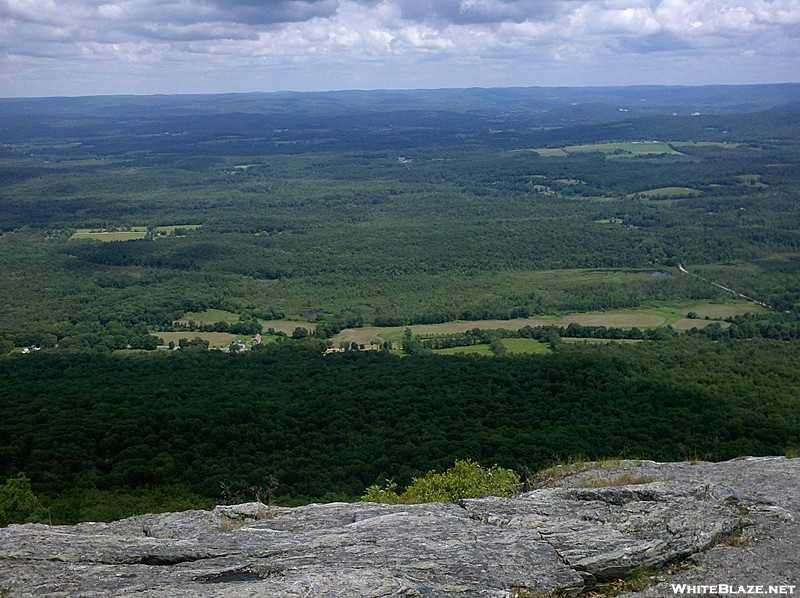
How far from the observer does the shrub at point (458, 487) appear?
22844 mm

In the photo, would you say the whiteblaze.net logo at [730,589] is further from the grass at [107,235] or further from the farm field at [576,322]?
the grass at [107,235]

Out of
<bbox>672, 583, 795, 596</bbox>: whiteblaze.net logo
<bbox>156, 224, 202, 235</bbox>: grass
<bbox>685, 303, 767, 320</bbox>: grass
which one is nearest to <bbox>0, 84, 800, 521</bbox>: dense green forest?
<bbox>685, 303, 767, 320</bbox>: grass

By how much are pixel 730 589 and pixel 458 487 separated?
10.4 m

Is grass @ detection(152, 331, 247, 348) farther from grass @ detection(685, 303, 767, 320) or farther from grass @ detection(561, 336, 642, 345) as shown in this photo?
grass @ detection(685, 303, 767, 320)

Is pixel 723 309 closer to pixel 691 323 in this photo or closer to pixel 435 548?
pixel 691 323

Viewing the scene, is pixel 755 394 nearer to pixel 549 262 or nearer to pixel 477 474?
pixel 477 474

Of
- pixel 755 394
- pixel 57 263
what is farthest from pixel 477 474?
pixel 57 263

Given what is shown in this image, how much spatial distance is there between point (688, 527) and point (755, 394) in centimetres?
4418

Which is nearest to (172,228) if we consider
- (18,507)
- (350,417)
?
(350,417)

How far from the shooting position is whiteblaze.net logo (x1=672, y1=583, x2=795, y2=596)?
14352mm

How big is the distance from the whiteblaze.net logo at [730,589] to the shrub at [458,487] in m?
8.07

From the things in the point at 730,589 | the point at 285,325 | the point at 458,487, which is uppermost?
the point at 730,589

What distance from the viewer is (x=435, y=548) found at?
591 inches

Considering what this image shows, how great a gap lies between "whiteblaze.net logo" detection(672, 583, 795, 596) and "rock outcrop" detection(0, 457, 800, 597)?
196 mm
